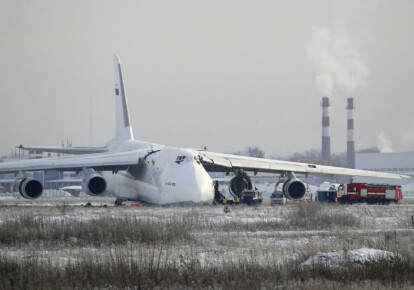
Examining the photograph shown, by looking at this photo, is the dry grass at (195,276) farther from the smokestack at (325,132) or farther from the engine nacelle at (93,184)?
the smokestack at (325,132)

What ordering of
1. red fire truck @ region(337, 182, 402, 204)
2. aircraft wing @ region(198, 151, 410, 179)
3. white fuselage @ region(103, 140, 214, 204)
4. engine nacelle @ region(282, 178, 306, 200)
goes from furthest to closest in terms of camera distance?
1. red fire truck @ region(337, 182, 402, 204)
2. engine nacelle @ region(282, 178, 306, 200)
3. aircraft wing @ region(198, 151, 410, 179)
4. white fuselage @ region(103, 140, 214, 204)

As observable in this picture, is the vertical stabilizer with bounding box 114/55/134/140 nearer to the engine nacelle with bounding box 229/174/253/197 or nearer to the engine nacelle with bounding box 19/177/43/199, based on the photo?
the engine nacelle with bounding box 229/174/253/197

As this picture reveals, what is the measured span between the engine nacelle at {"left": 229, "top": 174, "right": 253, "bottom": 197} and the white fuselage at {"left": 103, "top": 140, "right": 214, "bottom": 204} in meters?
5.19

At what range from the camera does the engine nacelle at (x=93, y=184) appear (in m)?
40.7

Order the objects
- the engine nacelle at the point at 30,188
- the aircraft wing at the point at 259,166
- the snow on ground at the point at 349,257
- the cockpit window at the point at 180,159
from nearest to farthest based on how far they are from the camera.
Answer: the snow on ground at the point at 349,257
the cockpit window at the point at 180,159
the engine nacelle at the point at 30,188
the aircraft wing at the point at 259,166

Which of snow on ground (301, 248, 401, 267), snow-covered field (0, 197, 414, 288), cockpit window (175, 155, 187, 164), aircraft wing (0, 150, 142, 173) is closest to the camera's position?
snow on ground (301, 248, 401, 267)

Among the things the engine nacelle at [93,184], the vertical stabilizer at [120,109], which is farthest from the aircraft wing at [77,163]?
the vertical stabilizer at [120,109]

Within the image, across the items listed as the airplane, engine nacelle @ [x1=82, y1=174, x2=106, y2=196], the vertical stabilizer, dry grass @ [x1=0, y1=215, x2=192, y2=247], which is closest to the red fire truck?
the airplane

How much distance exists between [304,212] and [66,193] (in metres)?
72.4

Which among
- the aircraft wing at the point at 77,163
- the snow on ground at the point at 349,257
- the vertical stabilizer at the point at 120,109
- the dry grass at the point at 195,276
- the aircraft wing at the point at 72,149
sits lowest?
the dry grass at the point at 195,276

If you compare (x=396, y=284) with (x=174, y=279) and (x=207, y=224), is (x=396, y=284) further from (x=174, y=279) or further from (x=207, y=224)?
(x=207, y=224)

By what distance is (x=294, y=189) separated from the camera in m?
42.4

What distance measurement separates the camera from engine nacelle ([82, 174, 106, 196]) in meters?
40.7

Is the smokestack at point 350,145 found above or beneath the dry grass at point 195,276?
above
